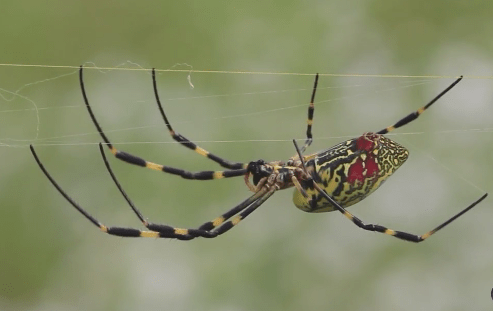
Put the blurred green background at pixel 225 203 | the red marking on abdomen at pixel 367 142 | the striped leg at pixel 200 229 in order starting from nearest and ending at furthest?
the red marking on abdomen at pixel 367 142, the striped leg at pixel 200 229, the blurred green background at pixel 225 203

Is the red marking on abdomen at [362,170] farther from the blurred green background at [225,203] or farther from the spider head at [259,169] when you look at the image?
the blurred green background at [225,203]

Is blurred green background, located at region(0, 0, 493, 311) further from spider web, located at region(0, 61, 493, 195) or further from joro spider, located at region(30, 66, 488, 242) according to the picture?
joro spider, located at region(30, 66, 488, 242)

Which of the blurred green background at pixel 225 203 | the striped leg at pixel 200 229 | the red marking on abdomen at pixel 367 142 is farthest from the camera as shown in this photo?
the blurred green background at pixel 225 203

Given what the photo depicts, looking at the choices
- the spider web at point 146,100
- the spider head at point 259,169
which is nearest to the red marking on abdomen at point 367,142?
the spider head at point 259,169

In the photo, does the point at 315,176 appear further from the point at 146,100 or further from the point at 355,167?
the point at 146,100

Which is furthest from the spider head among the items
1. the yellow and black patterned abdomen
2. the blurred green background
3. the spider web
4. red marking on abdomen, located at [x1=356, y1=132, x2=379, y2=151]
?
the spider web

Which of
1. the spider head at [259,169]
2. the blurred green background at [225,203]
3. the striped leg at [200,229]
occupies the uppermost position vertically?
the spider head at [259,169]
